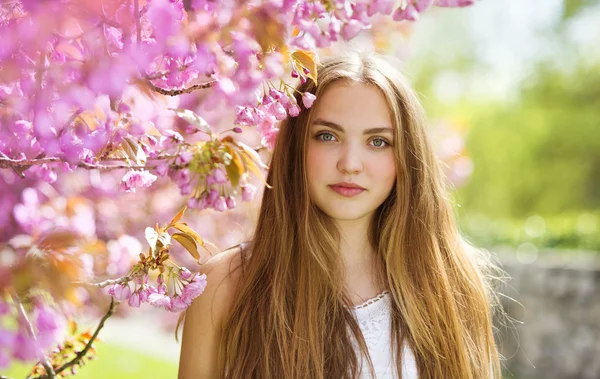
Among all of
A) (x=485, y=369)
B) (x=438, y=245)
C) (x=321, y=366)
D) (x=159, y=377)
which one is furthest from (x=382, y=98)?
(x=159, y=377)

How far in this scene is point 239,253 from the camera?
2.37 metres

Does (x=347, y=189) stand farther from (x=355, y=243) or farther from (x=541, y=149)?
(x=541, y=149)

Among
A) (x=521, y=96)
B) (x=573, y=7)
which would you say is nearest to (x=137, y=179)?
(x=521, y=96)

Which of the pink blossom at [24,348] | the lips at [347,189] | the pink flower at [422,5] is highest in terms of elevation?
the pink flower at [422,5]

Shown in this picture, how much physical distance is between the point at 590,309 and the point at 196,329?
15.5 feet

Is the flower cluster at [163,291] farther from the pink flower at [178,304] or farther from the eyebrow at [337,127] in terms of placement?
the eyebrow at [337,127]

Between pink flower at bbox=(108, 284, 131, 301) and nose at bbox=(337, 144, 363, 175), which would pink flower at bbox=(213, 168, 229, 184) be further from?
nose at bbox=(337, 144, 363, 175)

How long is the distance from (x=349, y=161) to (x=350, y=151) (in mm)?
36

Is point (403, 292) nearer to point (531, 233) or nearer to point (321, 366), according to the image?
point (321, 366)

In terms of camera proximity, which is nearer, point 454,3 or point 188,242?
point 454,3

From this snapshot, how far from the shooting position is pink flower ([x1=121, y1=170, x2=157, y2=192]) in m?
1.52

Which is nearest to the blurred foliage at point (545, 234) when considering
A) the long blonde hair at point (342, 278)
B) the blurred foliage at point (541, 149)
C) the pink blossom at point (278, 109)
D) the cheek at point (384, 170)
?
the long blonde hair at point (342, 278)

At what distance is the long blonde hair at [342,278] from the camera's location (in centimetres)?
220

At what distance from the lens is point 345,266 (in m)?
2.41
